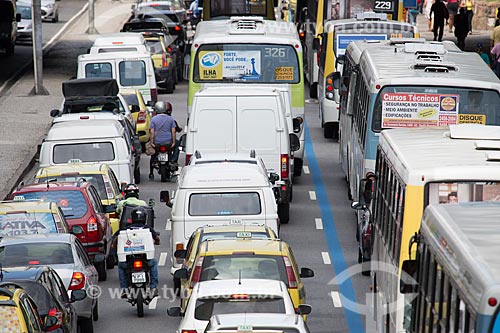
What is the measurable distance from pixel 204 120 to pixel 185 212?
15.7 feet

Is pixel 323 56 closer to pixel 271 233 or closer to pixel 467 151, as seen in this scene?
pixel 271 233

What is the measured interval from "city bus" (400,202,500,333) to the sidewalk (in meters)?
17.7

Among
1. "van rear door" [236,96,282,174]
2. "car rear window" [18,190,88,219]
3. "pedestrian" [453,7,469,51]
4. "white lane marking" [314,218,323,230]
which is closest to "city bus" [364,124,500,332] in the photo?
"car rear window" [18,190,88,219]

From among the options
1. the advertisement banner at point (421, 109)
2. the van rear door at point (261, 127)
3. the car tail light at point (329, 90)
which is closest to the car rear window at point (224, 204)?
the advertisement banner at point (421, 109)

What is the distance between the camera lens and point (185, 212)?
1995 cm

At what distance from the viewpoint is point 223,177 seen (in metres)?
20.4

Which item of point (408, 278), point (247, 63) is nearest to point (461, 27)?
point (247, 63)

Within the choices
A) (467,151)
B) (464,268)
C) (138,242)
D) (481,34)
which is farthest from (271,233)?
(481,34)

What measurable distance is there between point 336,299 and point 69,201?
437 cm

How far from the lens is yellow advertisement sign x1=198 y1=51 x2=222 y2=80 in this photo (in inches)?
1139

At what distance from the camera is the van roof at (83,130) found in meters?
26.5

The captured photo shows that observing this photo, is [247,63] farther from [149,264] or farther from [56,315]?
[56,315]

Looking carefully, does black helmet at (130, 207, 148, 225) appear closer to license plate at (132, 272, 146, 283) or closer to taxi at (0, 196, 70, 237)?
license plate at (132, 272, 146, 283)

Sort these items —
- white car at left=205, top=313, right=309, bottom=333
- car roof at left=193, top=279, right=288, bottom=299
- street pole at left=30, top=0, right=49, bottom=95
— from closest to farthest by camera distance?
white car at left=205, top=313, right=309, bottom=333
car roof at left=193, top=279, right=288, bottom=299
street pole at left=30, top=0, right=49, bottom=95
